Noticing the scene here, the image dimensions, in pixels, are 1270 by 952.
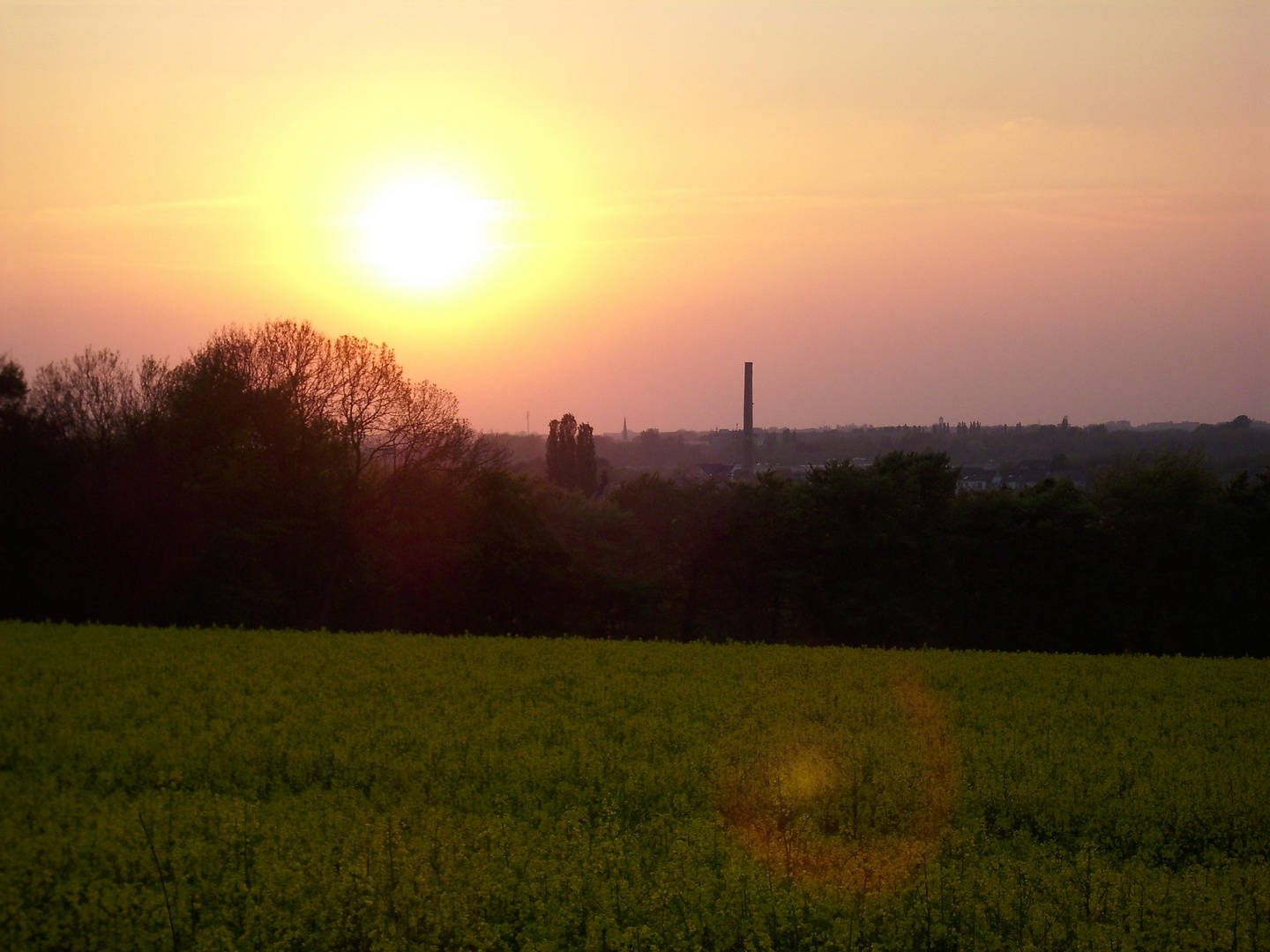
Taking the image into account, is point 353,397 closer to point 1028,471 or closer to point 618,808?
point 618,808

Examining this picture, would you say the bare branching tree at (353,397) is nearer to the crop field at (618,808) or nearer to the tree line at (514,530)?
the tree line at (514,530)

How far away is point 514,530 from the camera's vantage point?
123 feet

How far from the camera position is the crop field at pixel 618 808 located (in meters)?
7.08

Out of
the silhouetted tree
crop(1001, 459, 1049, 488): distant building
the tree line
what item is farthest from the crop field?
crop(1001, 459, 1049, 488): distant building

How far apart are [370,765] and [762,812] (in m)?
4.32

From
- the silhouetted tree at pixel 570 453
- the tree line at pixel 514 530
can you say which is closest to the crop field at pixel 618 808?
the tree line at pixel 514 530

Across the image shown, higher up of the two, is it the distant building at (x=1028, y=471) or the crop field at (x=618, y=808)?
the distant building at (x=1028, y=471)

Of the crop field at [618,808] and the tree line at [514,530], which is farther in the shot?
the tree line at [514,530]

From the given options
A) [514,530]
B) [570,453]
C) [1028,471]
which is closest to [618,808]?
[514,530]

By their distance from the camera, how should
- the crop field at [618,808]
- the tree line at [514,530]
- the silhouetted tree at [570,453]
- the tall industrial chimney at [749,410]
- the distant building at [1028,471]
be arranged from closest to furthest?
1. the crop field at [618,808]
2. the tree line at [514,530]
3. the silhouetted tree at [570,453]
4. the distant building at [1028,471]
5. the tall industrial chimney at [749,410]

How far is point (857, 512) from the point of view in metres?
38.1

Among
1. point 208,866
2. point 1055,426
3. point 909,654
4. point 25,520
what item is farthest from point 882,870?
point 1055,426

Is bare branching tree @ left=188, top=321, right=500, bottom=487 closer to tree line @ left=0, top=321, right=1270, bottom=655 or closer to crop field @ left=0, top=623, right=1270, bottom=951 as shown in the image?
tree line @ left=0, top=321, right=1270, bottom=655

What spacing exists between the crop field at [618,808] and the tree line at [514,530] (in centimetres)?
1813
